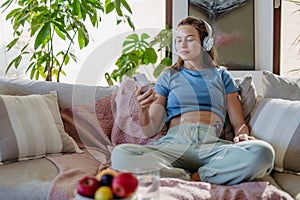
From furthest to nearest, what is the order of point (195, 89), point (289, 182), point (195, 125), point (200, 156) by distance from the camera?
point (195, 89) → point (195, 125) → point (200, 156) → point (289, 182)

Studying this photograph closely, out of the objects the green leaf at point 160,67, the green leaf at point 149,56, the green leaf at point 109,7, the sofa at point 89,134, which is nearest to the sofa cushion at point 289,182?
the sofa at point 89,134

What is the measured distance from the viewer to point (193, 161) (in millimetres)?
1858

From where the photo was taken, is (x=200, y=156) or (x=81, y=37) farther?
(x=81, y=37)

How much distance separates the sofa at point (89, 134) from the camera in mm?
1571

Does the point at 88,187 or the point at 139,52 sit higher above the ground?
the point at 139,52

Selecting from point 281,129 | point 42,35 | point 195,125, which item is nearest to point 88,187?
point 195,125

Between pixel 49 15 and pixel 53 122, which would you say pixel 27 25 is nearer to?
pixel 49 15

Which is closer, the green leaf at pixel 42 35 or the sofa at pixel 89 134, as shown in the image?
the sofa at pixel 89 134

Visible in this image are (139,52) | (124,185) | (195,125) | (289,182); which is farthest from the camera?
(139,52)

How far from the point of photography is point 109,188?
3.55 ft

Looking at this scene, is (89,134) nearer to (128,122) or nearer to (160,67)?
(128,122)

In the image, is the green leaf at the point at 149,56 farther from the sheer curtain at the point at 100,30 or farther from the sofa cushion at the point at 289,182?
the sofa cushion at the point at 289,182

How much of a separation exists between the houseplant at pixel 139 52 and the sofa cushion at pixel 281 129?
0.66 metres

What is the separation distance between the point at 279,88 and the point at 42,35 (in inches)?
52.0
